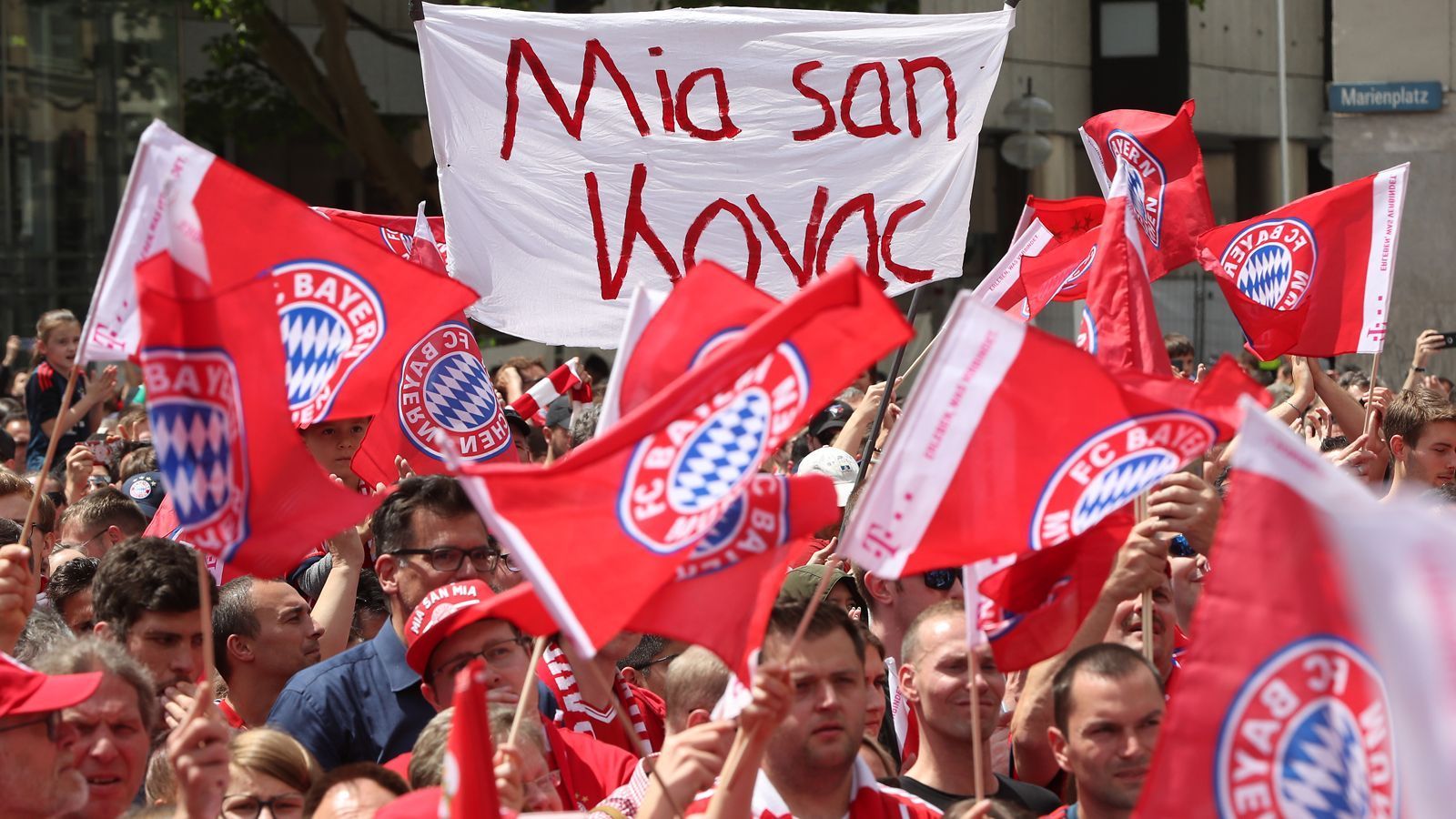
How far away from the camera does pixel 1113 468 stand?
13.0ft

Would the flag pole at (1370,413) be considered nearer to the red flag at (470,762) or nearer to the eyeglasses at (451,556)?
the eyeglasses at (451,556)

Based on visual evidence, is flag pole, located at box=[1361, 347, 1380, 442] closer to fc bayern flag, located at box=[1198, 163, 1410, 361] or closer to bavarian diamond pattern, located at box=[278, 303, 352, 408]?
fc bayern flag, located at box=[1198, 163, 1410, 361]

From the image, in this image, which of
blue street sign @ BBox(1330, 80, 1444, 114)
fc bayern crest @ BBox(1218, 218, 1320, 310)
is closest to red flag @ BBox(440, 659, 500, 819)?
fc bayern crest @ BBox(1218, 218, 1320, 310)

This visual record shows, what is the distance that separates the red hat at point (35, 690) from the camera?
3.91 m

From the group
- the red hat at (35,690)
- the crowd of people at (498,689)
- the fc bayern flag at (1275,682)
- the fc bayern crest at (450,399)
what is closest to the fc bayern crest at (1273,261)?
the crowd of people at (498,689)

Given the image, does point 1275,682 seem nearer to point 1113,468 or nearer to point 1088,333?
point 1113,468

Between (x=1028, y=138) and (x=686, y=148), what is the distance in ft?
40.7

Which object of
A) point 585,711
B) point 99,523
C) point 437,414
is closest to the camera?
point 585,711

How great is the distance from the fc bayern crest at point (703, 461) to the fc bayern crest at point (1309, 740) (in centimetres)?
102


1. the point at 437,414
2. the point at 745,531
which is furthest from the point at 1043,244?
the point at 745,531

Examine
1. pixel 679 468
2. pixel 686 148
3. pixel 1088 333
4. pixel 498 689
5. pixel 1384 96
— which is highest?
pixel 1384 96

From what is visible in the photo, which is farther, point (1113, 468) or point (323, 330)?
point (323, 330)

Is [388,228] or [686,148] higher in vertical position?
[686,148]

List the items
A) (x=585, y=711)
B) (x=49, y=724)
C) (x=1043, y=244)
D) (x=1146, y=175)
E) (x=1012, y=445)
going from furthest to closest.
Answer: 1. (x=1043, y=244)
2. (x=1146, y=175)
3. (x=585, y=711)
4. (x=49, y=724)
5. (x=1012, y=445)
